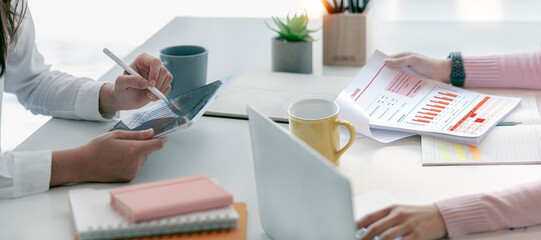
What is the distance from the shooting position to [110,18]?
11.6ft

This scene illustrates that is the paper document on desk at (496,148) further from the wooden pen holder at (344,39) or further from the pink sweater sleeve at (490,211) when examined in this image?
the wooden pen holder at (344,39)

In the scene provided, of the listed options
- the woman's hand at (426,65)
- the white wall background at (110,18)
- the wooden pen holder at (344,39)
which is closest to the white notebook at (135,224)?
the woman's hand at (426,65)

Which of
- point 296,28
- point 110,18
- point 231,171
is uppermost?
point 296,28

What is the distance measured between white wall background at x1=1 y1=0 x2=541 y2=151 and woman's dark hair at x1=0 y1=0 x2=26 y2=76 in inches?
54.8

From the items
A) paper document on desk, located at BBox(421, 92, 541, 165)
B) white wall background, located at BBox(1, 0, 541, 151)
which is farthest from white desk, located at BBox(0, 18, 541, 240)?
white wall background, located at BBox(1, 0, 541, 151)

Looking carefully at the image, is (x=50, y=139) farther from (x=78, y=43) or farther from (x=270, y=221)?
(x=78, y=43)

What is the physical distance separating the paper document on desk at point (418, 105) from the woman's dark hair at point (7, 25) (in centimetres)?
59

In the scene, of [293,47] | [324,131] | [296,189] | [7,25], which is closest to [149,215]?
[296,189]

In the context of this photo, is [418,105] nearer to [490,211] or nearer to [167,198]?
[490,211]

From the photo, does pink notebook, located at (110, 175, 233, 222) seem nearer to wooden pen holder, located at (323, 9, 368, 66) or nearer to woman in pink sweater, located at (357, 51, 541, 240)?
woman in pink sweater, located at (357, 51, 541, 240)

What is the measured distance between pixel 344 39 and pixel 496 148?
1.66 ft

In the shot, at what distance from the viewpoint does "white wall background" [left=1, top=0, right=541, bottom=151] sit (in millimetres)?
2531

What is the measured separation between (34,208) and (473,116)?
0.73m

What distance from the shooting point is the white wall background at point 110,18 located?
8.30ft
